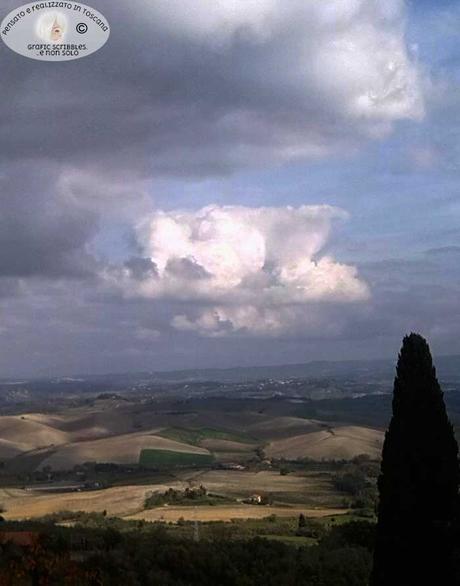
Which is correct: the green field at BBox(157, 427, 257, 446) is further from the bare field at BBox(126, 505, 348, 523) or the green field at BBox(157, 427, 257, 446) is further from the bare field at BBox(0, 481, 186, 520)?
the bare field at BBox(126, 505, 348, 523)

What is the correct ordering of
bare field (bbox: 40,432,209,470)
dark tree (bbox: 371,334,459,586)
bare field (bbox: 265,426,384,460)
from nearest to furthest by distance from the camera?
1. dark tree (bbox: 371,334,459,586)
2. bare field (bbox: 265,426,384,460)
3. bare field (bbox: 40,432,209,470)

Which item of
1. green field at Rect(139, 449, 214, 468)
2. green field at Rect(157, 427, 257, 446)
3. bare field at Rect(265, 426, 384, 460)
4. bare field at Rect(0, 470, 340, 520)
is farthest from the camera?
green field at Rect(157, 427, 257, 446)

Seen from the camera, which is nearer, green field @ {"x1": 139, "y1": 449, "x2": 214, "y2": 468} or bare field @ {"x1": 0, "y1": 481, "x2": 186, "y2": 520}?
bare field @ {"x1": 0, "y1": 481, "x2": 186, "y2": 520}

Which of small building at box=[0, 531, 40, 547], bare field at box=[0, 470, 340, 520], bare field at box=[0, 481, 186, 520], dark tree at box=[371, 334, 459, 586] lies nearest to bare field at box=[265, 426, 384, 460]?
bare field at box=[0, 470, 340, 520]

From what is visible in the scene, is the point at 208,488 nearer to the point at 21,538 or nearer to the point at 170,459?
the point at 170,459

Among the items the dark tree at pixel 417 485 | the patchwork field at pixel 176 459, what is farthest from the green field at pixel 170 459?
the dark tree at pixel 417 485

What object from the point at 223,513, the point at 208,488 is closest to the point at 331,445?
the point at 208,488

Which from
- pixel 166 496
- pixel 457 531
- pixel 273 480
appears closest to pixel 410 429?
pixel 457 531

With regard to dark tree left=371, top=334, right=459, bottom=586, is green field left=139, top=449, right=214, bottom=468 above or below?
below
